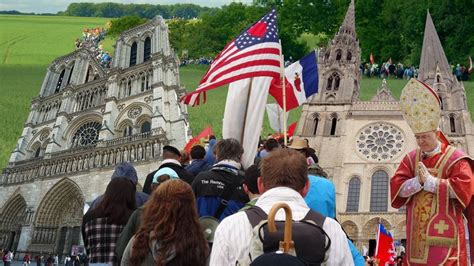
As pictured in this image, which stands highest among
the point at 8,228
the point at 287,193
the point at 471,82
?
the point at 471,82

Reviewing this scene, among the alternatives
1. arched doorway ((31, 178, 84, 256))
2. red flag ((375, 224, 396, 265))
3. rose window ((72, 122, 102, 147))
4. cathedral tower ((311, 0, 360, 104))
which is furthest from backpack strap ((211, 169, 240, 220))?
rose window ((72, 122, 102, 147))

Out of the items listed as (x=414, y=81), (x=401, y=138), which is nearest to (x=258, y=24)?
(x=414, y=81)

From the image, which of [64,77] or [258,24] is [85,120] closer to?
[64,77]

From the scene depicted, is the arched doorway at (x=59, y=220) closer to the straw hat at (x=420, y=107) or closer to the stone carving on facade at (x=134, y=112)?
the stone carving on facade at (x=134, y=112)

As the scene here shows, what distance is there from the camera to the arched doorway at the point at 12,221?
41.2 meters

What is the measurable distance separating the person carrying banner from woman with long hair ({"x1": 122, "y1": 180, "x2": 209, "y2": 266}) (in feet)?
8.35

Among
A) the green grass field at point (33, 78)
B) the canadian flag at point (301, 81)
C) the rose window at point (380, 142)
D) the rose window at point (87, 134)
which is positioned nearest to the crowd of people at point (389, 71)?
the green grass field at point (33, 78)

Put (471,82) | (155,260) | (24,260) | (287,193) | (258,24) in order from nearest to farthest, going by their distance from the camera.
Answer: (287,193) → (155,260) → (258,24) → (24,260) → (471,82)

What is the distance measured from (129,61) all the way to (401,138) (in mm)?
18747

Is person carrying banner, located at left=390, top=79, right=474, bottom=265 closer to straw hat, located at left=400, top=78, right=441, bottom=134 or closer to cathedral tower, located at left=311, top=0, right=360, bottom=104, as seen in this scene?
→ straw hat, located at left=400, top=78, right=441, bottom=134

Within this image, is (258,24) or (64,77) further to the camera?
(64,77)

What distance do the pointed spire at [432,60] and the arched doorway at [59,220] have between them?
23.8 meters

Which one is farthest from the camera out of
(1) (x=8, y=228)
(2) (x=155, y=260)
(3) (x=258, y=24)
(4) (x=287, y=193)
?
(1) (x=8, y=228)

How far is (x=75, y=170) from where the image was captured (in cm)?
3906
